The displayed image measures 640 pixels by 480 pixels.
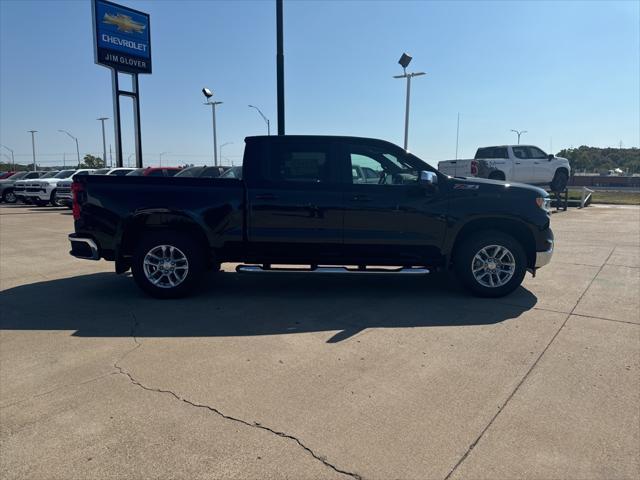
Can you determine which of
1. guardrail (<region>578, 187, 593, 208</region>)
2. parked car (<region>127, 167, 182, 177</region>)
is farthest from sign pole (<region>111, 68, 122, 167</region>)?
guardrail (<region>578, 187, 593, 208</region>)

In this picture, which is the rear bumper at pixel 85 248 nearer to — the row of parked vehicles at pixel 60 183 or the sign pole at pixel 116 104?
the row of parked vehicles at pixel 60 183

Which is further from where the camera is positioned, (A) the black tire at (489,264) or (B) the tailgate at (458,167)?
(B) the tailgate at (458,167)

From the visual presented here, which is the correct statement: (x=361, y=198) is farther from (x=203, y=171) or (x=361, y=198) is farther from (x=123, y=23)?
(x=123, y=23)

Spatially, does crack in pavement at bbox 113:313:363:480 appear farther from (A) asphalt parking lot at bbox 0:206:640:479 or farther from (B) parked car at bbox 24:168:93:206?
(B) parked car at bbox 24:168:93:206

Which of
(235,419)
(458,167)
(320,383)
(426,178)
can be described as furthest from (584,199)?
(235,419)

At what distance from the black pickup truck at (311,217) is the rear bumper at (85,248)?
12 mm

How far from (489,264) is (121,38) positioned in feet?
84.1

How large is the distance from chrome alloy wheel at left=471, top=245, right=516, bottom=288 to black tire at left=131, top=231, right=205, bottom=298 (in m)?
3.41

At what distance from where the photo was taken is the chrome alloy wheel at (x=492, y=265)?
595 centimetres

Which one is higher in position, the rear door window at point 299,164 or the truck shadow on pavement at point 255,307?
the rear door window at point 299,164

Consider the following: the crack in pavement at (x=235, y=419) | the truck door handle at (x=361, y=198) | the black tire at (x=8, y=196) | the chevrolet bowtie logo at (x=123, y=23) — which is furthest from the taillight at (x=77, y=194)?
the black tire at (x=8, y=196)

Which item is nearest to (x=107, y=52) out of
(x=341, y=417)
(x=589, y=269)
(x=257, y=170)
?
(x=257, y=170)

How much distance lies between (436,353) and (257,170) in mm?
3055

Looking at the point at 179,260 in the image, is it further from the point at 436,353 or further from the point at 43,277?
the point at 436,353
